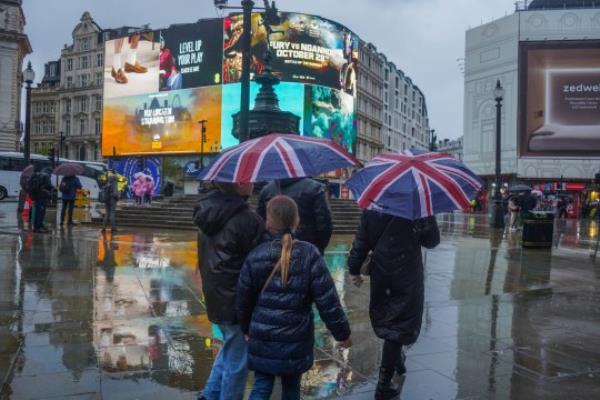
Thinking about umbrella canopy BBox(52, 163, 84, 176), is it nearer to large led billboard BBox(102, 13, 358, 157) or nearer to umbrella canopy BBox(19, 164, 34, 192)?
umbrella canopy BBox(19, 164, 34, 192)

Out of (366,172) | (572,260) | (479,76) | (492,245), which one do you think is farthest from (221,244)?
(479,76)

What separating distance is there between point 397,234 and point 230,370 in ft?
4.98

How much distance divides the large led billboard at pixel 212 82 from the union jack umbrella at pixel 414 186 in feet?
158

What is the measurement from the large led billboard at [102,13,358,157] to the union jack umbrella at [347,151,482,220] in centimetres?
4825

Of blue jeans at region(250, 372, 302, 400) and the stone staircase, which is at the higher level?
the stone staircase

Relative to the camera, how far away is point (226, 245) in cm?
355

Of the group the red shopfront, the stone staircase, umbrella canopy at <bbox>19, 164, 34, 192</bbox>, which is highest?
the red shopfront

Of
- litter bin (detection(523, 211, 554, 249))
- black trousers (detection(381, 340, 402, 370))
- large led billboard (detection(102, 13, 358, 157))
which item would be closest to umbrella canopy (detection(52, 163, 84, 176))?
litter bin (detection(523, 211, 554, 249))

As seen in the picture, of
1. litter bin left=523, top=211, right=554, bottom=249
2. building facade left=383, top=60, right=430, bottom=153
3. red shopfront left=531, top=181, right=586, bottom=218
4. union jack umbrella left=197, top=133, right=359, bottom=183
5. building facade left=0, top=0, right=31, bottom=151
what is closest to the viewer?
union jack umbrella left=197, top=133, right=359, bottom=183

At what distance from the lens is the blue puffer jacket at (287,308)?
3.11 meters

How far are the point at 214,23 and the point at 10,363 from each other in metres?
55.0

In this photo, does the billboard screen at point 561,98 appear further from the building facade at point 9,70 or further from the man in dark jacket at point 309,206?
the building facade at point 9,70

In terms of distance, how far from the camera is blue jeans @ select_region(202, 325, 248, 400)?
3533 mm

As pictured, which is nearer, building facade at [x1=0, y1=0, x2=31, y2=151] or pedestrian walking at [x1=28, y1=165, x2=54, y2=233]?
pedestrian walking at [x1=28, y1=165, x2=54, y2=233]
